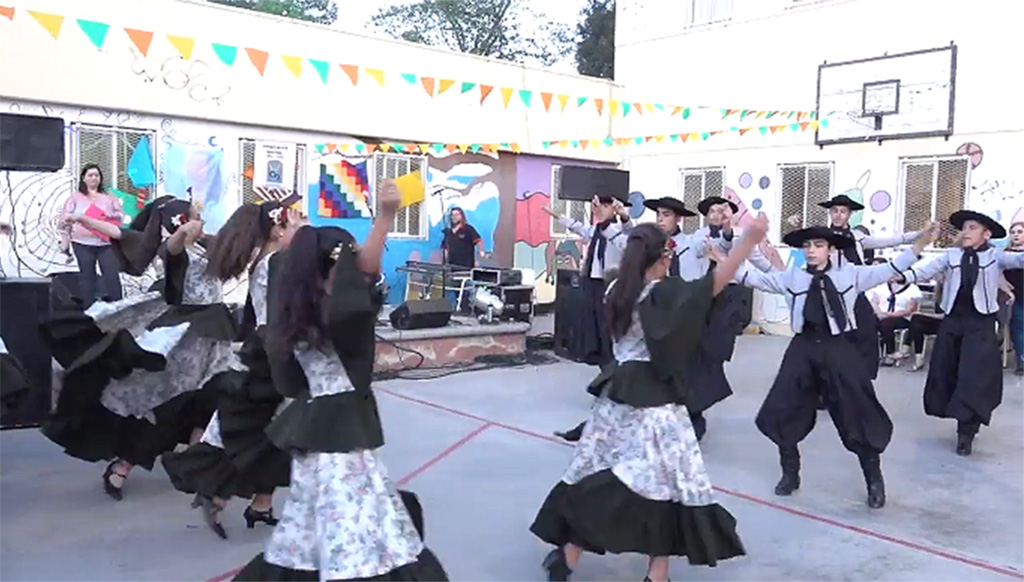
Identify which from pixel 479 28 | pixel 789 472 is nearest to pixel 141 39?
pixel 789 472

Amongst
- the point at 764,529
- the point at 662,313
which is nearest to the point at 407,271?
the point at 764,529

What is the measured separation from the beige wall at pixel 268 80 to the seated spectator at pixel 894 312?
641 cm

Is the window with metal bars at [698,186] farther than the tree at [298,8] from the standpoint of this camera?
No

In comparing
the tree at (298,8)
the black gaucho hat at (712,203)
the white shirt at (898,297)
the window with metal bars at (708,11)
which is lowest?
the white shirt at (898,297)

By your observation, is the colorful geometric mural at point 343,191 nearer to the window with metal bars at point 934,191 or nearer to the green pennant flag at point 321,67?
the green pennant flag at point 321,67

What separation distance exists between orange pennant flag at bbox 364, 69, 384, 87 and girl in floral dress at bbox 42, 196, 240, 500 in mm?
8624

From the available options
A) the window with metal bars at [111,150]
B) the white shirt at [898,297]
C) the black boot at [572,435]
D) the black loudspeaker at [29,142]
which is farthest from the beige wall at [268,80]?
the black boot at [572,435]

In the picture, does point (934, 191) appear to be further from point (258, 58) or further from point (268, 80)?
point (258, 58)

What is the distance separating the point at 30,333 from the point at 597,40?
987 inches

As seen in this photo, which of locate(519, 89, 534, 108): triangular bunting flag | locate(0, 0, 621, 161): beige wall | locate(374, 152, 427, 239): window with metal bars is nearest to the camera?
locate(0, 0, 621, 161): beige wall

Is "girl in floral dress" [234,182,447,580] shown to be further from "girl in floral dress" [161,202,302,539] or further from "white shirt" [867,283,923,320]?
"white shirt" [867,283,923,320]

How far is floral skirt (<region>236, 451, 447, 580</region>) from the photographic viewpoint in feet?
9.25

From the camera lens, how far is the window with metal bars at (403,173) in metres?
13.7

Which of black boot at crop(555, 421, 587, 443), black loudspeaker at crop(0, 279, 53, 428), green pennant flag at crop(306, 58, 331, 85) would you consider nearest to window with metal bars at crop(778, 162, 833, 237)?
green pennant flag at crop(306, 58, 331, 85)
